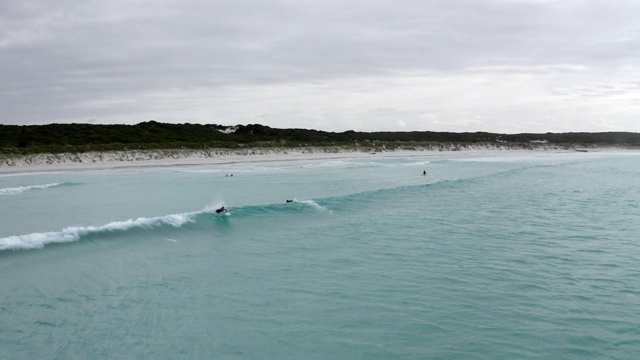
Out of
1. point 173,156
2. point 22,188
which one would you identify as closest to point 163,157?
point 173,156

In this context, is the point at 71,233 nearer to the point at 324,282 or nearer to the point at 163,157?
the point at 324,282

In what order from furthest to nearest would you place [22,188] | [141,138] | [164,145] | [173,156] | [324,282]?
[141,138]
[164,145]
[173,156]
[22,188]
[324,282]

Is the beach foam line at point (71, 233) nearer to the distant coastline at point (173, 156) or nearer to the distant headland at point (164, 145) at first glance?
the distant coastline at point (173, 156)

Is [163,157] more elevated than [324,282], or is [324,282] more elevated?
[163,157]

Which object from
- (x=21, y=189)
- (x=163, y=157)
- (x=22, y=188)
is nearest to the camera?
(x=21, y=189)

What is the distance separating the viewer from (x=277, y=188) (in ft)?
96.4

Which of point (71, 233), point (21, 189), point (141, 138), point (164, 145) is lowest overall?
point (71, 233)

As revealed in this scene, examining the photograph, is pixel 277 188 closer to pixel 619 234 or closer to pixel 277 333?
pixel 619 234

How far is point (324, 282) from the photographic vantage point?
34.7ft

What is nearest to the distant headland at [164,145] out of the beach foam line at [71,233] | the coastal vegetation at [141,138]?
the coastal vegetation at [141,138]

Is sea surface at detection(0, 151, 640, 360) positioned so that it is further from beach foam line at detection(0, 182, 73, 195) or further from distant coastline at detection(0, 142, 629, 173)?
distant coastline at detection(0, 142, 629, 173)

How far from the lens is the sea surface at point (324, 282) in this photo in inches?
297

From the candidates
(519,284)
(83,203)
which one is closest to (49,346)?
(519,284)

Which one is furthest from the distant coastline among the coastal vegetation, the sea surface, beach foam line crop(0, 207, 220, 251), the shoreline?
beach foam line crop(0, 207, 220, 251)
